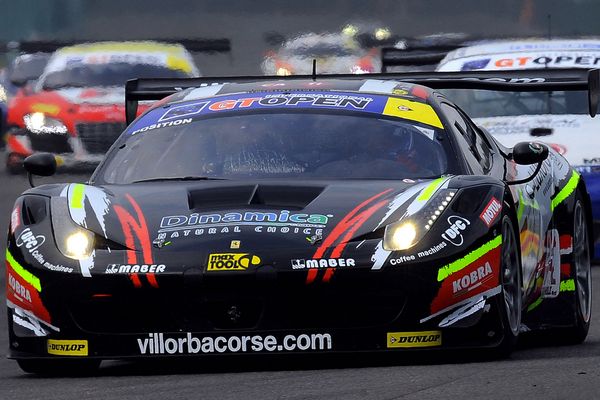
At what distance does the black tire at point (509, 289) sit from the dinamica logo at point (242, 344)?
66 centimetres

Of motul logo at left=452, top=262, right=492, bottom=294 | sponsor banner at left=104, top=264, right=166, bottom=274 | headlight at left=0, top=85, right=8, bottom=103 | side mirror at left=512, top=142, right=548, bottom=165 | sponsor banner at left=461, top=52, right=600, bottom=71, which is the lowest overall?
headlight at left=0, top=85, right=8, bottom=103

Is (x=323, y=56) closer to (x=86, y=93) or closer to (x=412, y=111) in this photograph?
(x=86, y=93)

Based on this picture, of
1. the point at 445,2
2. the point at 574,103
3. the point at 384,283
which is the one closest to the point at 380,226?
the point at 384,283

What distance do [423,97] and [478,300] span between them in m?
1.81

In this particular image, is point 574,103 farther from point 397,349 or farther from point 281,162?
point 397,349

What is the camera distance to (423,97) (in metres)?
8.60

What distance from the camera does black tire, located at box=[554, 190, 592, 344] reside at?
28.2 ft

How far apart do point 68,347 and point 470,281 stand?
55.7 inches

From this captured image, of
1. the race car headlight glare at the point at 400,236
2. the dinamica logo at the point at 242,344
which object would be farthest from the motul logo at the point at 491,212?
the dinamica logo at the point at 242,344

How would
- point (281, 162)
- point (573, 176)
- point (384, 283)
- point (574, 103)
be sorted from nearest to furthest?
point (384, 283)
point (281, 162)
point (573, 176)
point (574, 103)

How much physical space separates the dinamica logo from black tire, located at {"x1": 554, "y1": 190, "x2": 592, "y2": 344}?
201cm

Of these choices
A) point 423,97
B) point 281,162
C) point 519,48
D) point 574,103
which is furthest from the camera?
point 519,48

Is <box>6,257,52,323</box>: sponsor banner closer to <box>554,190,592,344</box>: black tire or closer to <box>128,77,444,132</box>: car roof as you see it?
<box>128,77,444,132</box>: car roof

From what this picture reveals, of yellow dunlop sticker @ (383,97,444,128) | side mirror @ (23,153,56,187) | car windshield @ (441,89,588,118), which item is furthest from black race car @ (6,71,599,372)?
car windshield @ (441,89,588,118)
